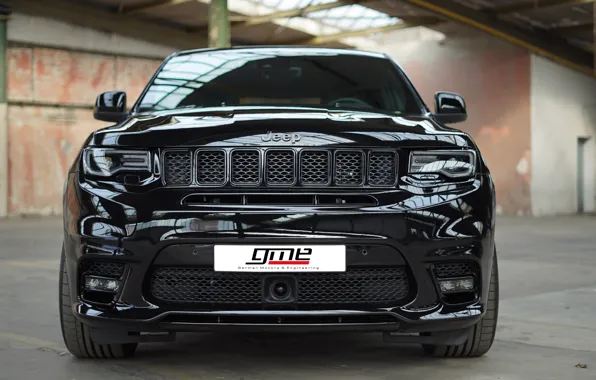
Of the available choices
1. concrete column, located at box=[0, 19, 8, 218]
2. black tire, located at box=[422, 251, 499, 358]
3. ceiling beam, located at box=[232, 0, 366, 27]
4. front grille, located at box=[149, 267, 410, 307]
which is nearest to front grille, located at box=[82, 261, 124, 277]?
front grille, located at box=[149, 267, 410, 307]

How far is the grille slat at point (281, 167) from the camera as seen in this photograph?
3543 millimetres

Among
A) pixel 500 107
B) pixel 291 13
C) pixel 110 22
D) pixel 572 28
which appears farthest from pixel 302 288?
pixel 572 28

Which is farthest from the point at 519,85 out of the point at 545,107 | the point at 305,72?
the point at 305,72

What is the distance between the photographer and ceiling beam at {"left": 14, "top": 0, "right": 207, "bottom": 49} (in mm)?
22462

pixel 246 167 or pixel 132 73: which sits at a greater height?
pixel 132 73

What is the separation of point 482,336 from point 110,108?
2.16 meters

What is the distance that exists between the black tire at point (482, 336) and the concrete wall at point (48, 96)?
1892cm

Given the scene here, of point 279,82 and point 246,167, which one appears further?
point 279,82

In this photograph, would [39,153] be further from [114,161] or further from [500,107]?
[114,161]

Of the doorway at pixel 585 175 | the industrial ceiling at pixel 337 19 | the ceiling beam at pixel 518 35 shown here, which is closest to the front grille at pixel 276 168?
the ceiling beam at pixel 518 35

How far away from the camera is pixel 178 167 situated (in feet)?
11.8

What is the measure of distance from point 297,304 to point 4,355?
159 centimetres

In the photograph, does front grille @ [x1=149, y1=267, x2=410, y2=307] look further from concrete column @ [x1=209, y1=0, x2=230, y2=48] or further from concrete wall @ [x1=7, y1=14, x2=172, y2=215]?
concrete wall @ [x1=7, y1=14, x2=172, y2=215]

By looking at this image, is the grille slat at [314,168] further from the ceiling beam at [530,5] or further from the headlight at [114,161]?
the ceiling beam at [530,5]
